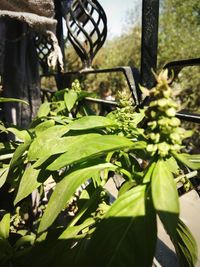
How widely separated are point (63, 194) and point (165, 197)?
0.74 feet

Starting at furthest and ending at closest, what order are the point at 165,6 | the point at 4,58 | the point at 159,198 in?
1. the point at 165,6
2. the point at 4,58
3. the point at 159,198

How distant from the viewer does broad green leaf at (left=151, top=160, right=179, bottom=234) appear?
1.52 ft

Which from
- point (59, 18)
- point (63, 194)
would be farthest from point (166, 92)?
point (59, 18)

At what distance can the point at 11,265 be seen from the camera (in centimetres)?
96

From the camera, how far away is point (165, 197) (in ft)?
1.62

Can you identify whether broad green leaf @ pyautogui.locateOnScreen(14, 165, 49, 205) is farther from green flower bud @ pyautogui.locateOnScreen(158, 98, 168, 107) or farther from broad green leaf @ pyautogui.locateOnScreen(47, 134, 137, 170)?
green flower bud @ pyautogui.locateOnScreen(158, 98, 168, 107)

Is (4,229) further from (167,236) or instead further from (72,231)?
(167,236)

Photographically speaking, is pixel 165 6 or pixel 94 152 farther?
pixel 165 6

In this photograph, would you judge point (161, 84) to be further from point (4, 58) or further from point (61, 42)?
A: point (61, 42)

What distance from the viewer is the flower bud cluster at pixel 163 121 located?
512 millimetres

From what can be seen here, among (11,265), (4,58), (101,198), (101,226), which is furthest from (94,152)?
(4,58)

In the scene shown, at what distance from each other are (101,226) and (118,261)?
6 cm

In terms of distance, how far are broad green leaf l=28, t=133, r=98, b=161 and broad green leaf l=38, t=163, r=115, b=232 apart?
0.10 metres

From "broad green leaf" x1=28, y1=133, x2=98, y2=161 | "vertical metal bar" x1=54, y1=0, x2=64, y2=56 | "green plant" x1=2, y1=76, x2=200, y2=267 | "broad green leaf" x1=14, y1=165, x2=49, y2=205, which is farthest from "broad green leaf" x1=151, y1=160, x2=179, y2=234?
"vertical metal bar" x1=54, y1=0, x2=64, y2=56
